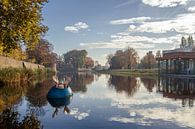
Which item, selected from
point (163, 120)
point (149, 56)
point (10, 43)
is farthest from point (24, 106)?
point (149, 56)

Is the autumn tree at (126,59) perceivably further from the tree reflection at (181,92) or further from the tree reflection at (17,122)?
the tree reflection at (17,122)

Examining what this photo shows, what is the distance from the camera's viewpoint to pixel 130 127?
13961 millimetres

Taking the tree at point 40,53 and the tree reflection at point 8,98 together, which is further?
the tree at point 40,53

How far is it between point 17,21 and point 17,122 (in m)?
6.97

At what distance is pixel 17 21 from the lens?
64.4 feet

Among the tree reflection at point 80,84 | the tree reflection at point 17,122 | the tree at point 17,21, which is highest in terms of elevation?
the tree at point 17,21

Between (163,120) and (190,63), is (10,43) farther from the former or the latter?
(190,63)

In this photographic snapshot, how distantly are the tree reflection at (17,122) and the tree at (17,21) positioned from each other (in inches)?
181

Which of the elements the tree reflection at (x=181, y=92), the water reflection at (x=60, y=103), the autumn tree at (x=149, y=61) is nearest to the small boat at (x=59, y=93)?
the water reflection at (x=60, y=103)

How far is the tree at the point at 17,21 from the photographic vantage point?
1944 centimetres

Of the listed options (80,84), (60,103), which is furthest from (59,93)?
(80,84)

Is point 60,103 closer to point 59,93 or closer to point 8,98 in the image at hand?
point 59,93

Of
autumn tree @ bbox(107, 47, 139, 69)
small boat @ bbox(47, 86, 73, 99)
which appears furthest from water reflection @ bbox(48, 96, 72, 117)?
autumn tree @ bbox(107, 47, 139, 69)

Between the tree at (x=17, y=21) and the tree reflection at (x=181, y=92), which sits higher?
the tree at (x=17, y=21)
